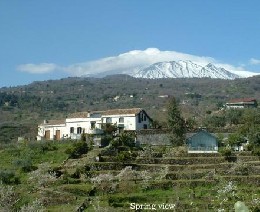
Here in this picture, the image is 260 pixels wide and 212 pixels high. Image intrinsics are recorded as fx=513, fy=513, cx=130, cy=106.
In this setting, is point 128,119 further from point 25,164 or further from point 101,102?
point 101,102

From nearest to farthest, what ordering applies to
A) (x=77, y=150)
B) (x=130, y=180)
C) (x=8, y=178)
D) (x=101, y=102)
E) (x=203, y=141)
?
(x=130, y=180) → (x=8, y=178) → (x=77, y=150) → (x=203, y=141) → (x=101, y=102)

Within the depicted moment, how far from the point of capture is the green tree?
2032 inches

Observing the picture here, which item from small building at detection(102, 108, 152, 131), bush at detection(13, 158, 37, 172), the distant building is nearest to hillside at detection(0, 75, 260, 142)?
the distant building

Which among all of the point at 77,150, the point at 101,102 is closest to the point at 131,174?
the point at 77,150

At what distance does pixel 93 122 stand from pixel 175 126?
12.7 metres

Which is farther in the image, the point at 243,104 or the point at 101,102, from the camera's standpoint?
the point at 101,102

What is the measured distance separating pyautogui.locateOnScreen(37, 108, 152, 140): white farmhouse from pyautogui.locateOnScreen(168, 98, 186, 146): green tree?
6743 mm

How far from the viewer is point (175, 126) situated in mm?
51625

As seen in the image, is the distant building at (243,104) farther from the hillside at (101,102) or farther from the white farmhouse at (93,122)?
the white farmhouse at (93,122)

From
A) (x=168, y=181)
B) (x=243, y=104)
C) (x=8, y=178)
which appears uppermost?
(x=243, y=104)

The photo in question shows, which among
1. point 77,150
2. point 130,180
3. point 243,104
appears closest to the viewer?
point 130,180

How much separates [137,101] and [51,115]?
2861cm

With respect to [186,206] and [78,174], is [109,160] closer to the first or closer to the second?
[78,174]

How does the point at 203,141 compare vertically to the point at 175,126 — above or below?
below
